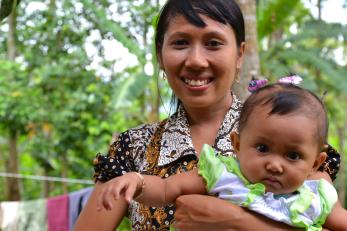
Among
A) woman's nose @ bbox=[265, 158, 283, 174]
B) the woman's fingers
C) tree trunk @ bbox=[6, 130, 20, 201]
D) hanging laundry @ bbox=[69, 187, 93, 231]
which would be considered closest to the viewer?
the woman's fingers

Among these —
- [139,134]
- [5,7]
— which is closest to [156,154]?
[139,134]

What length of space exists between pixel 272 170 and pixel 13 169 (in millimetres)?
6291

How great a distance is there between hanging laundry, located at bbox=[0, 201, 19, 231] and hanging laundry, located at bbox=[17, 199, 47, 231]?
39 millimetres

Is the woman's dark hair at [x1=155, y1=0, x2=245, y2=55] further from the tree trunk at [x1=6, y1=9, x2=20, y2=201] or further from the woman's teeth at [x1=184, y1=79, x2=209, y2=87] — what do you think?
the tree trunk at [x1=6, y1=9, x2=20, y2=201]

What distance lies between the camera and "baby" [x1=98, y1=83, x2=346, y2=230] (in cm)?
149

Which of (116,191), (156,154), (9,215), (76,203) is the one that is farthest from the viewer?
(9,215)

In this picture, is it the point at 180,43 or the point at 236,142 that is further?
the point at 180,43

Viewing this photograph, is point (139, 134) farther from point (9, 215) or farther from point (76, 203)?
point (9, 215)

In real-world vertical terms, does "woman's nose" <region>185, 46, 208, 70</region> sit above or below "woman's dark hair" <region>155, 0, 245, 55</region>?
below

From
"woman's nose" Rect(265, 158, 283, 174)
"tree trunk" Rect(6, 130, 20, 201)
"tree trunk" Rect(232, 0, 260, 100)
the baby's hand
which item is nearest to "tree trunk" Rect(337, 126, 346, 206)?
"tree trunk" Rect(6, 130, 20, 201)

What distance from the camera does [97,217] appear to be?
1.73 meters

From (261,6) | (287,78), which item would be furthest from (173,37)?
(261,6)

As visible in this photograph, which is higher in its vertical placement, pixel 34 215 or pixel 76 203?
pixel 76 203

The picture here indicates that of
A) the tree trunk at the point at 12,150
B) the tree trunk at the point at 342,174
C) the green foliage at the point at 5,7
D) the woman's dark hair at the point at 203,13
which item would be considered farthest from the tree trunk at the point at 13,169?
the woman's dark hair at the point at 203,13
